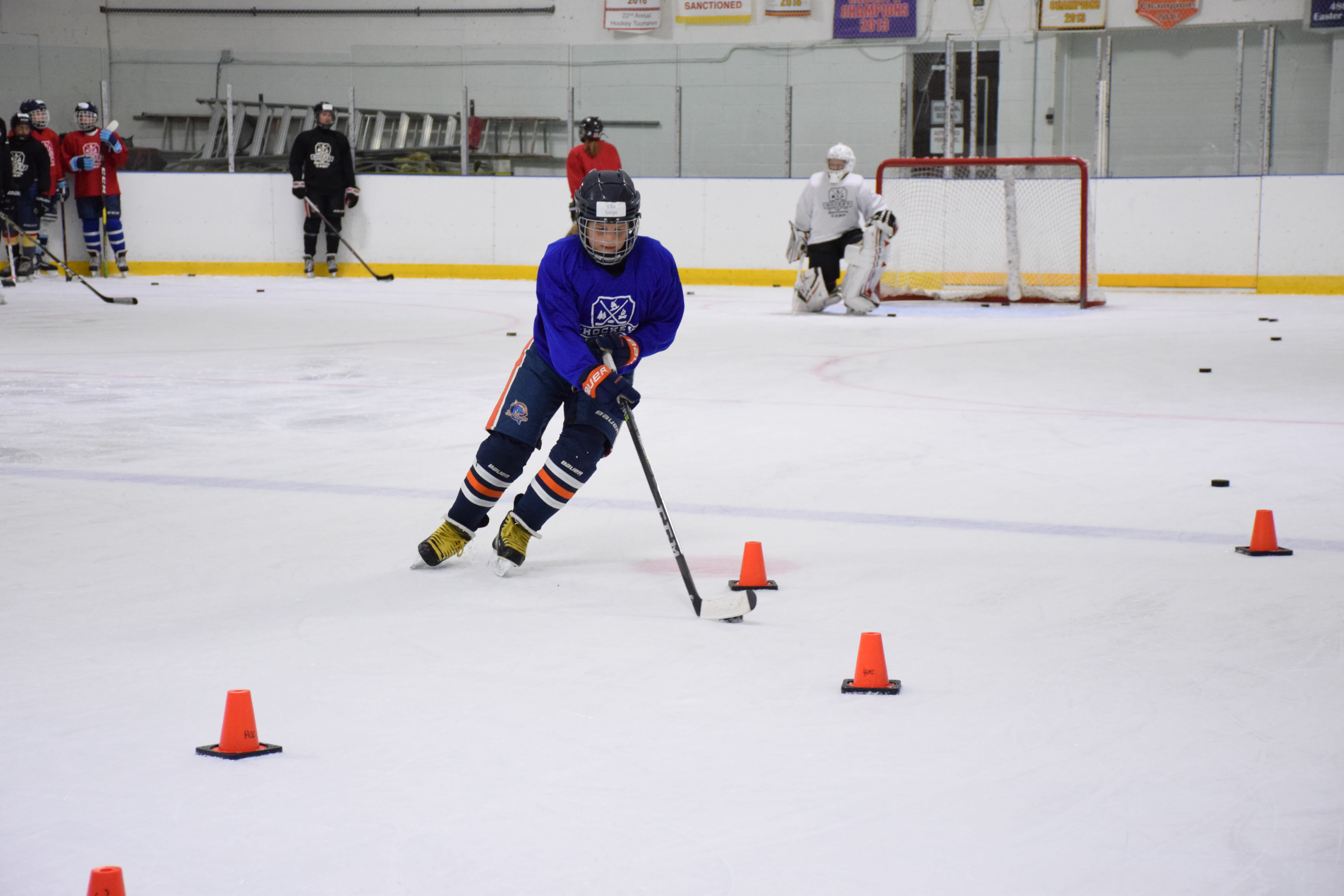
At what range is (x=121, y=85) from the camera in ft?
51.3

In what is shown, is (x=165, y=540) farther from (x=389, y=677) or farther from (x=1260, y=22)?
(x=1260, y=22)

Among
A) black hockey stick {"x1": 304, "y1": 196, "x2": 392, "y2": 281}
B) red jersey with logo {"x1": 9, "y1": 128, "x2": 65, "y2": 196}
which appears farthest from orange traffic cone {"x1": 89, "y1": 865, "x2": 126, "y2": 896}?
red jersey with logo {"x1": 9, "y1": 128, "x2": 65, "y2": 196}

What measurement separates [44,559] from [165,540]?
295 mm

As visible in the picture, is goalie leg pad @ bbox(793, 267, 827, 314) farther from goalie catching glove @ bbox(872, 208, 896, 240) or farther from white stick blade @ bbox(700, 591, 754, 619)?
white stick blade @ bbox(700, 591, 754, 619)

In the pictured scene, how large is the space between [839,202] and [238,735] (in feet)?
29.4

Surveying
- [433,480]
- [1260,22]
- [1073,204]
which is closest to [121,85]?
[1073,204]

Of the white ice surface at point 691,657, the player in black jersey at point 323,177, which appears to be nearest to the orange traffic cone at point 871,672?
the white ice surface at point 691,657

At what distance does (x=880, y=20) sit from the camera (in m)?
15.3

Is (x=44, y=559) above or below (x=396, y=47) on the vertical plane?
below

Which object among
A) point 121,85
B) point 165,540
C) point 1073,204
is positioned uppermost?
point 121,85

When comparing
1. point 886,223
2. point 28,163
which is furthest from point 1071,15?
point 28,163

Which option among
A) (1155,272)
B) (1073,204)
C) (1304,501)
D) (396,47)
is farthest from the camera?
(396,47)

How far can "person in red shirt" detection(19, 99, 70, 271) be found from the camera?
527 inches

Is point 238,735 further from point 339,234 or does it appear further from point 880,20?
point 880,20
